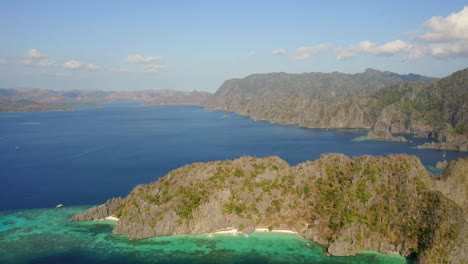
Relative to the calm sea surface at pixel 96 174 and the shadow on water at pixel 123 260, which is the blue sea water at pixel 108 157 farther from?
the shadow on water at pixel 123 260

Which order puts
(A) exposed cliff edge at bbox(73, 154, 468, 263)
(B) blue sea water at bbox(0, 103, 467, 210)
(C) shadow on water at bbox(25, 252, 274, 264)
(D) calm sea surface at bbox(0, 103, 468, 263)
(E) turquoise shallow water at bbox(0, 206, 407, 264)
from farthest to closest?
1. (B) blue sea water at bbox(0, 103, 467, 210)
2. (D) calm sea surface at bbox(0, 103, 468, 263)
3. (A) exposed cliff edge at bbox(73, 154, 468, 263)
4. (E) turquoise shallow water at bbox(0, 206, 407, 264)
5. (C) shadow on water at bbox(25, 252, 274, 264)

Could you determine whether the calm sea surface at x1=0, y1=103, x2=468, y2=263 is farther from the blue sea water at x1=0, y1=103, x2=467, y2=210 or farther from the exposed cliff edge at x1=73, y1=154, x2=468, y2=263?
the exposed cliff edge at x1=73, y1=154, x2=468, y2=263

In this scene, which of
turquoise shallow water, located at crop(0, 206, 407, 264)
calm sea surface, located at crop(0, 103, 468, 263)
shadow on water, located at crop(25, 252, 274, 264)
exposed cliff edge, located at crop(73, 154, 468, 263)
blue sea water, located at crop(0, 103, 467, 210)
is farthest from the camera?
blue sea water, located at crop(0, 103, 467, 210)

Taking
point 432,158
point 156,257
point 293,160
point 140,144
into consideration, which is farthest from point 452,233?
point 140,144

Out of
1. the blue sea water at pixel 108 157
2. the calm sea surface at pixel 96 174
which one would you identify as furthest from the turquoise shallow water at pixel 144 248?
the blue sea water at pixel 108 157

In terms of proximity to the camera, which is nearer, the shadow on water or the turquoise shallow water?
the shadow on water

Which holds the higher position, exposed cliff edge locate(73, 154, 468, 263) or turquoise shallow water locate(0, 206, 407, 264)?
exposed cliff edge locate(73, 154, 468, 263)

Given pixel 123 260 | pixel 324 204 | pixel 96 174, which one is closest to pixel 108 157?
pixel 96 174

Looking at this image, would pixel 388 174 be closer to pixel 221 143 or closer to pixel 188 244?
pixel 188 244

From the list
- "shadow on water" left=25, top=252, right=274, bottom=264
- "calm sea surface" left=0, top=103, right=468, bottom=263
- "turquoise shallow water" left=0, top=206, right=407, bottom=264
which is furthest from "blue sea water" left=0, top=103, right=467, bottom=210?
"shadow on water" left=25, top=252, right=274, bottom=264
